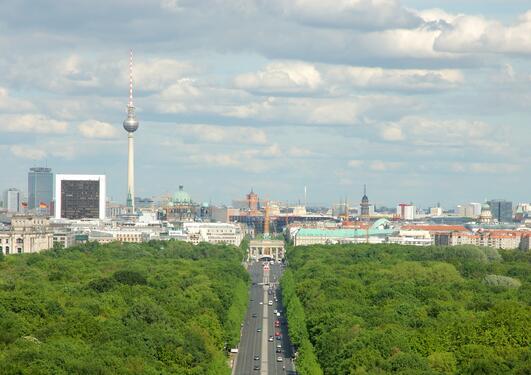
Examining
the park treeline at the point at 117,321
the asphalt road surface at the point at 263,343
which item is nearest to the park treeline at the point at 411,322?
the asphalt road surface at the point at 263,343

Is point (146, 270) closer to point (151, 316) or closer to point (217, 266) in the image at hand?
point (217, 266)

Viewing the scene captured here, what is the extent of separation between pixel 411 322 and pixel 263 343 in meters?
16.0

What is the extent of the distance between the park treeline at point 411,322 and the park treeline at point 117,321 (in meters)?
6.45

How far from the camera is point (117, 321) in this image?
346ft

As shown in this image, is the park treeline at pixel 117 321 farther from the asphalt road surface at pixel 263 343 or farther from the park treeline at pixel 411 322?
the park treeline at pixel 411 322

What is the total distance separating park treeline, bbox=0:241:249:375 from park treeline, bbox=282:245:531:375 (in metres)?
6.45

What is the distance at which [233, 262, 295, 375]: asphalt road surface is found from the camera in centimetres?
10894

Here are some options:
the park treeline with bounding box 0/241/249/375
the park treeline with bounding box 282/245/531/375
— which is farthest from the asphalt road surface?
the park treeline with bounding box 282/245/531/375

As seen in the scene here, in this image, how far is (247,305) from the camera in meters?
162

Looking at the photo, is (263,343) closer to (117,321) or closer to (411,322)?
(411,322)

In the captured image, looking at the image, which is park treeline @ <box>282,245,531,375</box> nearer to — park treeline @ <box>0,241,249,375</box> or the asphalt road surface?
the asphalt road surface

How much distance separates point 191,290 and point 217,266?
50257 mm

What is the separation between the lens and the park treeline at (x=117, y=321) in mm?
82875

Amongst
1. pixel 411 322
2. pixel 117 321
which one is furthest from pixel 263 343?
pixel 117 321
